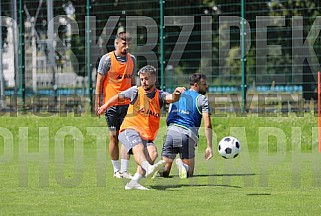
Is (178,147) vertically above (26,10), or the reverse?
(26,10)

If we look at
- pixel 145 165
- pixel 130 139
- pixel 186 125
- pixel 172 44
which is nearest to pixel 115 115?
pixel 186 125

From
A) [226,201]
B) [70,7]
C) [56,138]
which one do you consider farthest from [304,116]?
[226,201]

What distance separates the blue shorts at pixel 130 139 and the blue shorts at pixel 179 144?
1242mm

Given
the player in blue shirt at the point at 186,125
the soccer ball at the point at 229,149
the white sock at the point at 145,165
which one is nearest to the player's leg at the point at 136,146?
the white sock at the point at 145,165

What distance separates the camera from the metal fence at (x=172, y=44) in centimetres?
1858

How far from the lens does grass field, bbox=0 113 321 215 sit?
8094 mm

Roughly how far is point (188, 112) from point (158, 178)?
1075 millimetres

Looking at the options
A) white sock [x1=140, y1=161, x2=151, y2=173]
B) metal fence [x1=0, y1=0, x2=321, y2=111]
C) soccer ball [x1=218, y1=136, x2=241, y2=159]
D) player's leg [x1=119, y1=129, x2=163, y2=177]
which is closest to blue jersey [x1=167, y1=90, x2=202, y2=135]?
soccer ball [x1=218, y1=136, x2=241, y2=159]

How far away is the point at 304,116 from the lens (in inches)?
688

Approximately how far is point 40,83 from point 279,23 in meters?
6.56

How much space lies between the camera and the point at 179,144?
11.5 meters

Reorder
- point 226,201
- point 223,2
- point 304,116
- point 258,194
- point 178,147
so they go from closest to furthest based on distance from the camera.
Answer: point 226,201 → point 258,194 → point 178,147 → point 304,116 → point 223,2

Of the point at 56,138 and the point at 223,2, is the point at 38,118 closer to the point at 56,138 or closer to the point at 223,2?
the point at 56,138

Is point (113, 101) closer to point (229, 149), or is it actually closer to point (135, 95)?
point (135, 95)
